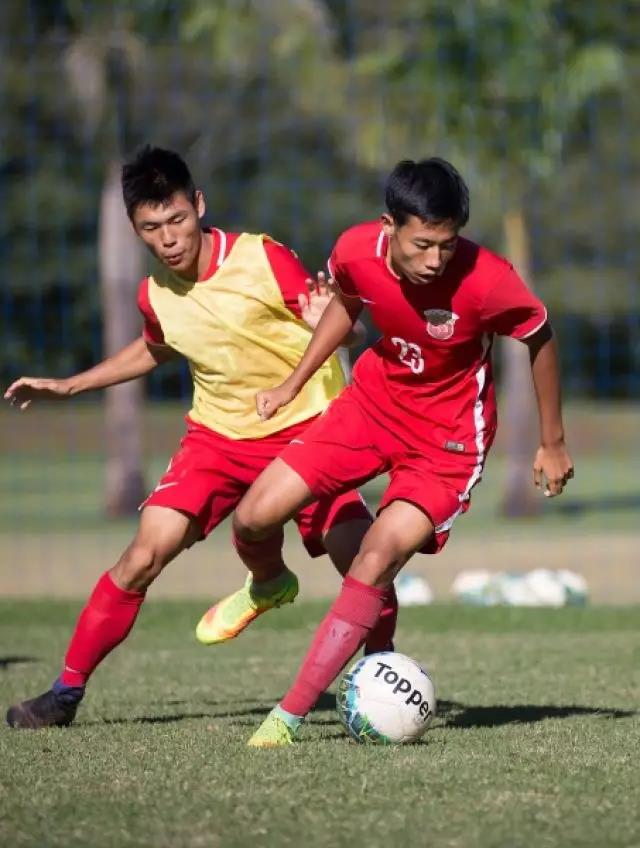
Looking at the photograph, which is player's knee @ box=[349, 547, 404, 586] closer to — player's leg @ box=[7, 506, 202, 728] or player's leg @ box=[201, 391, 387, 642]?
player's leg @ box=[201, 391, 387, 642]

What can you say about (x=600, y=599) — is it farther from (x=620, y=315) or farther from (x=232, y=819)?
(x=620, y=315)

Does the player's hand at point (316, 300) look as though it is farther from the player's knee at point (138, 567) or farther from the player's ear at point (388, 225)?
the player's knee at point (138, 567)

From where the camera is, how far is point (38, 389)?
6402 mm

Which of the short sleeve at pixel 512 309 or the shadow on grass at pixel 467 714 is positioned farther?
the shadow on grass at pixel 467 714

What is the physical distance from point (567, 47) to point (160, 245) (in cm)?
1777

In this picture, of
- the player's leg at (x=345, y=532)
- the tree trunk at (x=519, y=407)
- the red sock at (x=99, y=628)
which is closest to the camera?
the red sock at (x=99, y=628)

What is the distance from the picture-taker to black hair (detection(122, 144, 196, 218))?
598cm

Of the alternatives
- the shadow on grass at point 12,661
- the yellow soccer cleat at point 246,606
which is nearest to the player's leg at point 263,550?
the yellow soccer cleat at point 246,606

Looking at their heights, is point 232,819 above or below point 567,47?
below

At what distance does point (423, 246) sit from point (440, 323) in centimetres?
30

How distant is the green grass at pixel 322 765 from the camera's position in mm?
4203

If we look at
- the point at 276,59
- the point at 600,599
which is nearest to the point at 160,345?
the point at 600,599

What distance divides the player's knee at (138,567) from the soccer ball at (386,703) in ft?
2.85

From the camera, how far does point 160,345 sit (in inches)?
255
